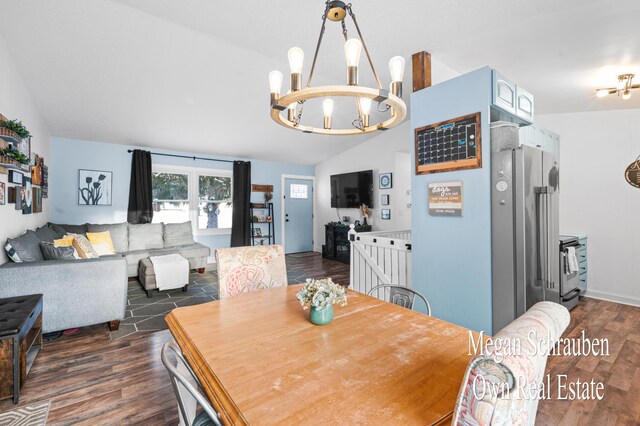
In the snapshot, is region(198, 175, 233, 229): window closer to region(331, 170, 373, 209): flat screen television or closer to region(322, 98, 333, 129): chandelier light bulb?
region(331, 170, 373, 209): flat screen television

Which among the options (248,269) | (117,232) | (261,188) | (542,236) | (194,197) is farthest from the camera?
(261,188)

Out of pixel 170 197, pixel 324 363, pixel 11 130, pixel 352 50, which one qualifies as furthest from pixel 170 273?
pixel 352 50

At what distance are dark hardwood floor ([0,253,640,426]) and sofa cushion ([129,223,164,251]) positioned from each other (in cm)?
236

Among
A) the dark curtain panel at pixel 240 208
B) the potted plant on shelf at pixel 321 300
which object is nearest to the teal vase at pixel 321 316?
the potted plant on shelf at pixel 321 300

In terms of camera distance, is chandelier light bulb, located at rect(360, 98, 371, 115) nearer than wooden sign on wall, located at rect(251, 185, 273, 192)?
Yes

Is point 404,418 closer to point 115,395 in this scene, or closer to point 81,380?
point 115,395

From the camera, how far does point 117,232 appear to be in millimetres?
5023

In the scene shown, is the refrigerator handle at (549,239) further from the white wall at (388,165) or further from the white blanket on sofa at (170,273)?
the white blanket on sofa at (170,273)

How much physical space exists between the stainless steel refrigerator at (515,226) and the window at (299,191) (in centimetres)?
573

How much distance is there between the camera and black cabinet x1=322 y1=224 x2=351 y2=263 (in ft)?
20.5

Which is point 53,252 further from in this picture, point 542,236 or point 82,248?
point 542,236

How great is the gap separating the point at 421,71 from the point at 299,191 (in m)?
5.17

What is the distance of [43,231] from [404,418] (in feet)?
15.2

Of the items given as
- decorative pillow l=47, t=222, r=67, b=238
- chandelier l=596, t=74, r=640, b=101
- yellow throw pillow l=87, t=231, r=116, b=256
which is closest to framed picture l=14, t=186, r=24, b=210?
decorative pillow l=47, t=222, r=67, b=238
